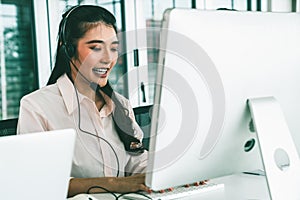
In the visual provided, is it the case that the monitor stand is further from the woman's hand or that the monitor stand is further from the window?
the window

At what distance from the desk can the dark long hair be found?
0.39 metres

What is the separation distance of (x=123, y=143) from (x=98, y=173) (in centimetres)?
15

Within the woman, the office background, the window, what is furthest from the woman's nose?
the window

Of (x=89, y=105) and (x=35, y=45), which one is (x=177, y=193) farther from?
(x=35, y=45)

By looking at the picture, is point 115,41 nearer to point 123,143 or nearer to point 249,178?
point 123,143

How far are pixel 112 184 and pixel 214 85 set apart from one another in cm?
59

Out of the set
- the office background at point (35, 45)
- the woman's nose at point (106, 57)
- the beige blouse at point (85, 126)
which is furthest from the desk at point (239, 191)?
the office background at point (35, 45)

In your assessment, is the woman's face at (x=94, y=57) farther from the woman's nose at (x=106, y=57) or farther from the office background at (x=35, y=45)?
the office background at (x=35, y=45)

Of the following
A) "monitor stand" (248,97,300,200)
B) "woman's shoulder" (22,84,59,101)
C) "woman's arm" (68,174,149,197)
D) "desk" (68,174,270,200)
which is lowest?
"desk" (68,174,270,200)

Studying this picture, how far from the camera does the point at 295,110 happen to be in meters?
1.12

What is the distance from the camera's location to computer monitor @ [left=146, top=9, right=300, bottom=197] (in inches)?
34.9

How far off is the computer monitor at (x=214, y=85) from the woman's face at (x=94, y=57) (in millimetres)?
891

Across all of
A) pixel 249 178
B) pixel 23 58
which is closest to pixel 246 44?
pixel 249 178

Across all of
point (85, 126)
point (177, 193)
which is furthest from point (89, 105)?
point (177, 193)
